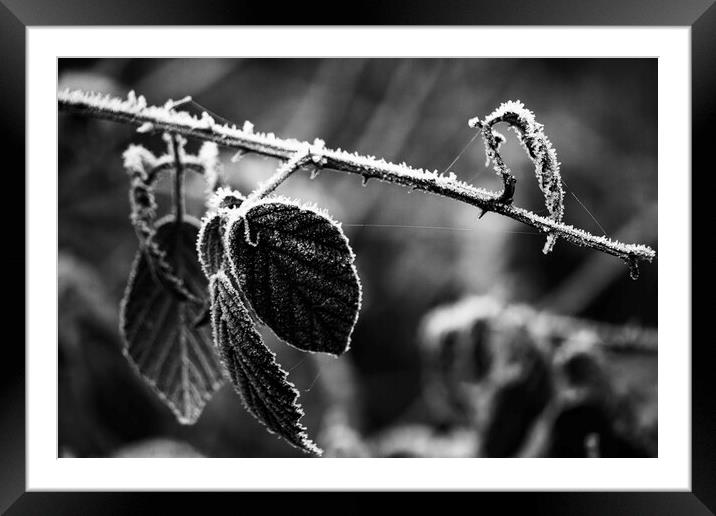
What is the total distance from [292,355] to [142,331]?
27.6 inches

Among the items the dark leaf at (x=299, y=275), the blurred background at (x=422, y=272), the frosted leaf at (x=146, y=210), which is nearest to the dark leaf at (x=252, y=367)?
the dark leaf at (x=299, y=275)

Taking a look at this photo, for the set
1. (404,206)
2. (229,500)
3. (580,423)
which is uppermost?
(404,206)

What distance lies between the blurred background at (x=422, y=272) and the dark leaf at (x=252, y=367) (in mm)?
373

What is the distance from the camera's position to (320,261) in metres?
0.40

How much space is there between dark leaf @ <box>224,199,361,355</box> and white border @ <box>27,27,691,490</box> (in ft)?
1.35

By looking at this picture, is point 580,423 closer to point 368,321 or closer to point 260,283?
point 260,283

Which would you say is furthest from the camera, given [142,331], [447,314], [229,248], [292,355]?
[292,355]

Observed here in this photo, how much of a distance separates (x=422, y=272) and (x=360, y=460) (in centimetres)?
68

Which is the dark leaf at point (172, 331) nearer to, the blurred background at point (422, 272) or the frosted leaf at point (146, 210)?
the frosted leaf at point (146, 210)

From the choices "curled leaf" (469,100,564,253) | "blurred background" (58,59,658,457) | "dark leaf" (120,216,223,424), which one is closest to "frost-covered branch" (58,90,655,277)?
"curled leaf" (469,100,564,253)

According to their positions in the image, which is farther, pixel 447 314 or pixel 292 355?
pixel 292 355

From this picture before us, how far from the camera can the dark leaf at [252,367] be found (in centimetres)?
38
